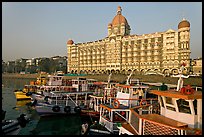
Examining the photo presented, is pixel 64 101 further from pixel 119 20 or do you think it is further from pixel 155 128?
pixel 119 20

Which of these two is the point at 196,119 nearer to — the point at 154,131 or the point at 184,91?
the point at 184,91

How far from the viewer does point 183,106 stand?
911 cm

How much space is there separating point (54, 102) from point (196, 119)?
54.5 ft

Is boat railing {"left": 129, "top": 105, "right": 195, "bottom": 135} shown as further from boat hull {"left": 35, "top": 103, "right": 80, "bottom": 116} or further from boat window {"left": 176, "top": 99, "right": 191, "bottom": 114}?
boat hull {"left": 35, "top": 103, "right": 80, "bottom": 116}

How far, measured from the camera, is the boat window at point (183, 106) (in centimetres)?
894

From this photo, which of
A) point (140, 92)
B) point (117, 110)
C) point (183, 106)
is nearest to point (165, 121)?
point (183, 106)

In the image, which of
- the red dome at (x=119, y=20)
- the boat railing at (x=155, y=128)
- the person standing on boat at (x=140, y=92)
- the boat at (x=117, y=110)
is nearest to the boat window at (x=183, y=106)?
the boat railing at (x=155, y=128)

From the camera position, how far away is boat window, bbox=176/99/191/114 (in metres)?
8.94

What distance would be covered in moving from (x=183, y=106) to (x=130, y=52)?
230 feet

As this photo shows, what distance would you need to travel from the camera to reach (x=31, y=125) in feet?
58.7

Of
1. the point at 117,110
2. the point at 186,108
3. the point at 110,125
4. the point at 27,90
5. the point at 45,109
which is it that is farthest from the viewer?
the point at 27,90

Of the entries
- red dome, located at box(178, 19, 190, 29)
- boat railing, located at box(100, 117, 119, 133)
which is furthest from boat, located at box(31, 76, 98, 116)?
red dome, located at box(178, 19, 190, 29)

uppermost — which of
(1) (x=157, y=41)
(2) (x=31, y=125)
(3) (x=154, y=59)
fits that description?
(1) (x=157, y=41)

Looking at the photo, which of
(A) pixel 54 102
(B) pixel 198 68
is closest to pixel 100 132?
(A) pixel 54 102
